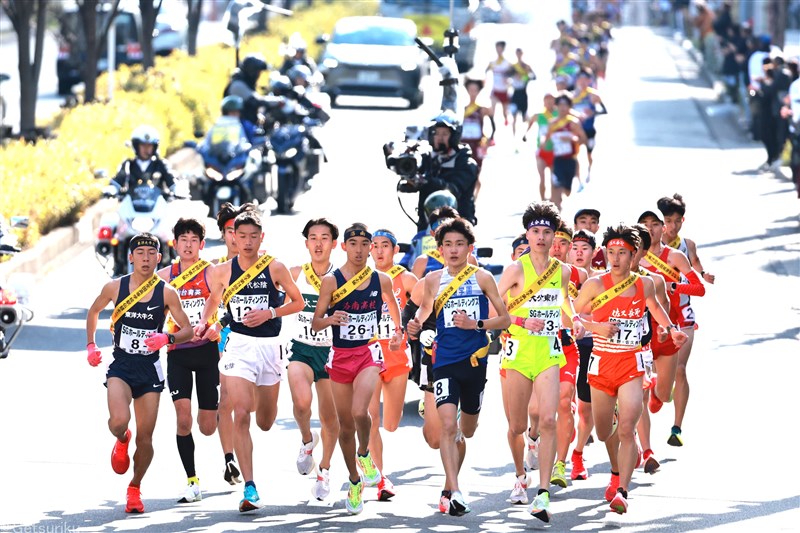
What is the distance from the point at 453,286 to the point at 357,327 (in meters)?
0.61

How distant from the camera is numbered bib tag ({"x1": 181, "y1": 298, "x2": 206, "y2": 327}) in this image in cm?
1161

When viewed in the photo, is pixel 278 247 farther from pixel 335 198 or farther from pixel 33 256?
pixel 335 198

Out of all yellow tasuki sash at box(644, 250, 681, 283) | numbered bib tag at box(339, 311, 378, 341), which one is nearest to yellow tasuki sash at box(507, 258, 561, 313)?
numbered bib tag at box(339, 311, 378, 341)

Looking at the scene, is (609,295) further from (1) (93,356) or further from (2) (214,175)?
(2) (214,175)

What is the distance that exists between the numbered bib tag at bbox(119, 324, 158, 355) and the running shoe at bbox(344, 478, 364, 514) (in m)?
1.40

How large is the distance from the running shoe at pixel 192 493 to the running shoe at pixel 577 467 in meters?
2.40

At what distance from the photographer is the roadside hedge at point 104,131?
871 inches

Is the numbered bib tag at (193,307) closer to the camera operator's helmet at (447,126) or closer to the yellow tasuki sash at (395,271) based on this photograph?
the yellow tasuki sash at (395,271)

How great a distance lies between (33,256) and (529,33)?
156 feet

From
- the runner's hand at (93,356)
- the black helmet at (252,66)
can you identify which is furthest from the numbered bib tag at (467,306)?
the black helmet at (252,66)

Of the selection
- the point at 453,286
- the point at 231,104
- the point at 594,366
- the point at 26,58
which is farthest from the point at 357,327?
the point at 26,58

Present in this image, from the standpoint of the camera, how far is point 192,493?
11.0m

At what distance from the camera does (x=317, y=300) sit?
11250 millimetres


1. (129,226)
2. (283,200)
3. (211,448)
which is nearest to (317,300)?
(211,448)
